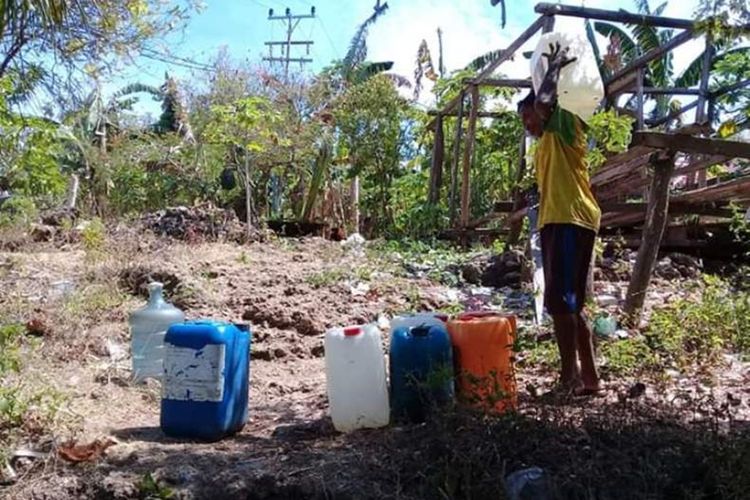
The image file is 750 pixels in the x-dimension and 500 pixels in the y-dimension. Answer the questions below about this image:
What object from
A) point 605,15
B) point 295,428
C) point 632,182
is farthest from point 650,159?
point 295,428

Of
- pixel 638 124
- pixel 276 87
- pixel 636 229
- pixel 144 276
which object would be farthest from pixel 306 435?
pixel 276 87

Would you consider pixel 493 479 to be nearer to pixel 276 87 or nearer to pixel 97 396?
pixel 97 396

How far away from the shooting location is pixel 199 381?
3258 mm

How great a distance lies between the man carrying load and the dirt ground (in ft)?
0.75

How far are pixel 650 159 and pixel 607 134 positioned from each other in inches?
40.8

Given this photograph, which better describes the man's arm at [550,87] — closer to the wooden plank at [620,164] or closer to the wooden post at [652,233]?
the wooden post at [652,233]

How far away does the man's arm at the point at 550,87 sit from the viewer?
11.7 ft

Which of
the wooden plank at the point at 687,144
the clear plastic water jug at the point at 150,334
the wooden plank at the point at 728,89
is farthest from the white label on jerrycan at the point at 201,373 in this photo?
the wooden plank at the point at 728,89

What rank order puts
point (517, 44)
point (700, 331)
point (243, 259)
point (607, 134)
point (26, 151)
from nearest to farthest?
point (700, 331), point (607, 134), point (26, 151), point (517, 44), point (243, 259)

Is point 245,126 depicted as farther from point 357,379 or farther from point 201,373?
point 357,379

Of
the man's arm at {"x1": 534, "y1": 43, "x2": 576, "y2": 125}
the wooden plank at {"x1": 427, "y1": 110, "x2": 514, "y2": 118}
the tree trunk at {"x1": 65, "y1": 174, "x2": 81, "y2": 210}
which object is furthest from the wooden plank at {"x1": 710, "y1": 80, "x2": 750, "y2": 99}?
the tree trunk at {"x1": 65, "y1": 174, "x2": 81, "y2": 210}

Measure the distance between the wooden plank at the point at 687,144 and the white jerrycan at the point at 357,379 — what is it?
2270 millimetres

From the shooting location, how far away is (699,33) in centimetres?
341

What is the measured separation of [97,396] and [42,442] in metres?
0.86
